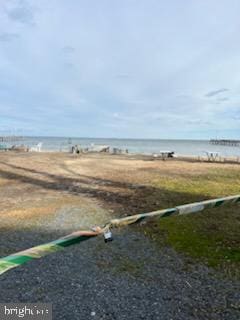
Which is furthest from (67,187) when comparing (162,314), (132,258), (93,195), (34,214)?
(162,314)

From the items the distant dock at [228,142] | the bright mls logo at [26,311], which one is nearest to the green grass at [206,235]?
the bright mls logo at [26,311]

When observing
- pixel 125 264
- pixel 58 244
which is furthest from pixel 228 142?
pixel 58 244

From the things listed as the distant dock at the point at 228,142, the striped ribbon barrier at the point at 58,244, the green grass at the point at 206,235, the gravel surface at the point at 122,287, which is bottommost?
the gravel surface at the point at 122,287

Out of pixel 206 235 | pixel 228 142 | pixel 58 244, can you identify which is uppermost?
pixel 228 142

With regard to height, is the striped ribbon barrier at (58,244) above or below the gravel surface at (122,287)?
above

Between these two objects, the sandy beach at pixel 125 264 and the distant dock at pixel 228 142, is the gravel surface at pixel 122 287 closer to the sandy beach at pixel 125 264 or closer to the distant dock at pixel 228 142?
the sandy beach at pixel 125 264

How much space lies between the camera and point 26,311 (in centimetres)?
431

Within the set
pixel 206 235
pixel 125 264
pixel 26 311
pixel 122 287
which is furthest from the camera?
pixel 206 235

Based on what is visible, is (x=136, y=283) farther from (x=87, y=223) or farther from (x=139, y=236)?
(x=87, y=223)

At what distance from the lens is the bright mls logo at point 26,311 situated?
4.03 metres

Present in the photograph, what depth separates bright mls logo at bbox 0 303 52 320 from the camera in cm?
403

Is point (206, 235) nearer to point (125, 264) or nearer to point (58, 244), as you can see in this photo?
point (125, 264)

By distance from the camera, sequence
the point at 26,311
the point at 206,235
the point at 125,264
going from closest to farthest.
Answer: the point at 26,311, the point at 125,264, the point at 206,235

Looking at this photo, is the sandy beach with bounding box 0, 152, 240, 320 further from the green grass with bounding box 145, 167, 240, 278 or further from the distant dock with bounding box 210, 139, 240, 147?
the distant dock with bounding box 210, 139, 240, 147
